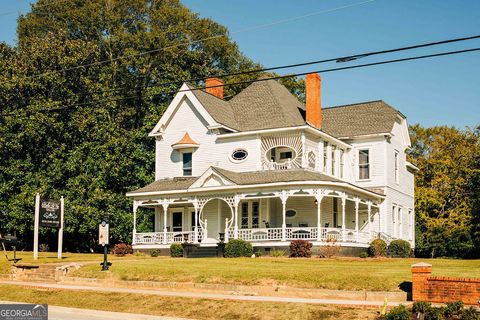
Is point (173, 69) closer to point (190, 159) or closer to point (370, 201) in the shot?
point (190, 159)

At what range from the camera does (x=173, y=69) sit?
57750mm

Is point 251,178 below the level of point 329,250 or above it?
above

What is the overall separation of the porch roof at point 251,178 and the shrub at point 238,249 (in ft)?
11.4

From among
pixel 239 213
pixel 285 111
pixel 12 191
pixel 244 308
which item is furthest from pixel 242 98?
pixel 244 308

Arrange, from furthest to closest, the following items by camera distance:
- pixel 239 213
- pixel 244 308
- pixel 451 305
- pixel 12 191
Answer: pixel 12 191, pixel 239 213, pixel 244 308, pixel 451 305

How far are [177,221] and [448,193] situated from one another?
2557cm

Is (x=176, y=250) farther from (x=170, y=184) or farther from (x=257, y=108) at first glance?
(x=257, y=108)

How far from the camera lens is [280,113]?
45.1 m

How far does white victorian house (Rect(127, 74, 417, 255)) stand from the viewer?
135 feet

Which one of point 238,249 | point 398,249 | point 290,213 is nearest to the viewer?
point 238,249

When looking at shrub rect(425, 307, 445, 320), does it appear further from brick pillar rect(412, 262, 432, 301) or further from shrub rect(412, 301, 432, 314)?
brick pillar rect(412, 262, 432, 301)

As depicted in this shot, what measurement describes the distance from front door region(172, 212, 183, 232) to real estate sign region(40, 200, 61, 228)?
1102 centimetres

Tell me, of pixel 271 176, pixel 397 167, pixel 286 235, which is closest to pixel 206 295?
pixel 286 235

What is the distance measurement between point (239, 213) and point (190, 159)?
5.49 m
